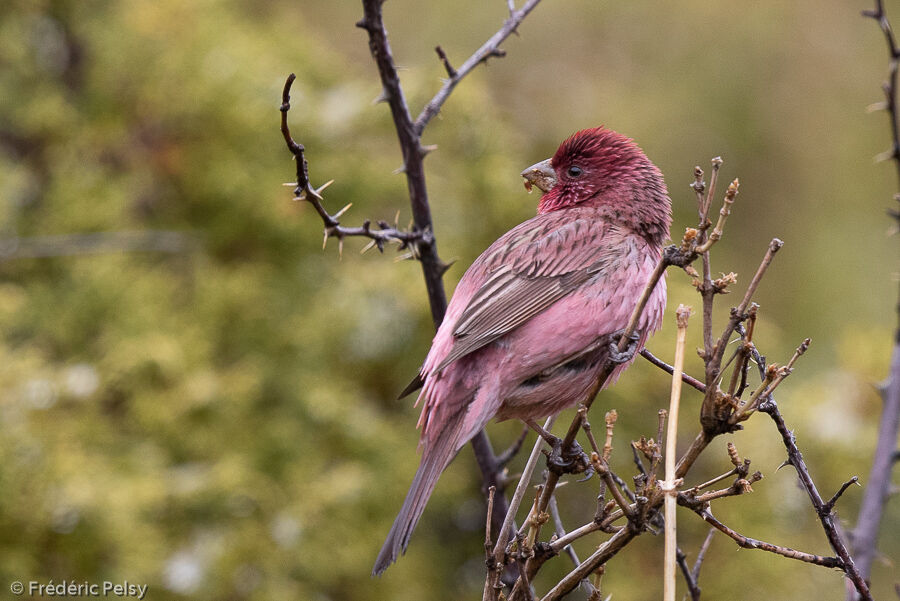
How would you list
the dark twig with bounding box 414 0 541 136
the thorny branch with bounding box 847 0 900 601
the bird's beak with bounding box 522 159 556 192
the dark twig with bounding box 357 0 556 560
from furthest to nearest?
the bird's beak with bounding box 522 159 556 192 < the dark twig with bounding box 414 0 541 136 < the dark twig with bounding box 357 0 556 560 < the thorny branch with bounding box 847 0 900 601

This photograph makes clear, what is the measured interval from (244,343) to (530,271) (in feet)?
12.5

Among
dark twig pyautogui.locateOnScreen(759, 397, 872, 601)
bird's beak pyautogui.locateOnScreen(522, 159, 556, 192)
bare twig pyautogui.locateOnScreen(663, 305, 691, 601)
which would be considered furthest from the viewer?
bird's beak pyautogui.locateOnScreen(522, 159, 556, 192)

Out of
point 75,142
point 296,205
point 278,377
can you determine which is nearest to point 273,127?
point 296,205

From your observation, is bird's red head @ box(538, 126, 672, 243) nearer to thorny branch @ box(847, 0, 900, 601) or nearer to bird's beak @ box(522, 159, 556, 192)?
bird's beak @ box(522, 159, 556, 192)

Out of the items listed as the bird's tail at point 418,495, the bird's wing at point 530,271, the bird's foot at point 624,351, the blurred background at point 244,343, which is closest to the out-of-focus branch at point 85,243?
the blurred background at point 244,343

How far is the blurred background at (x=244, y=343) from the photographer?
17.6 feet

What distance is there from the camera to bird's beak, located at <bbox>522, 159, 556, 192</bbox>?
12.1ft

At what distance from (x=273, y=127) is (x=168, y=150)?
76 centimetres

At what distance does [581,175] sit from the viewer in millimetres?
3666

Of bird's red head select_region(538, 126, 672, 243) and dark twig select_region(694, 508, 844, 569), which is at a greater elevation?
bird's red head select_region(538, 126, 672, 243)

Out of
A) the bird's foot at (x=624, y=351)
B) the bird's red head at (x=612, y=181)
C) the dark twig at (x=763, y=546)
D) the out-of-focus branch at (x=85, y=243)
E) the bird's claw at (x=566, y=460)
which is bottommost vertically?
the dark twig at (x=763, y=546)

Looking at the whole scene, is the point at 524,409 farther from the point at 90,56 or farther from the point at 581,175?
the point at 90,56

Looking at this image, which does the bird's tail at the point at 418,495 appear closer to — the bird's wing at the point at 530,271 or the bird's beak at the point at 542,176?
the bird's wing at the point at 530,271

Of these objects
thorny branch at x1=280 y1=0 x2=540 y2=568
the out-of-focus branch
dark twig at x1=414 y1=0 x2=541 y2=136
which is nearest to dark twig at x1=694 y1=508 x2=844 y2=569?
thorny branch at x1=280 y1=0 x2=540 y2=568
